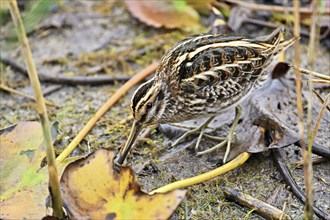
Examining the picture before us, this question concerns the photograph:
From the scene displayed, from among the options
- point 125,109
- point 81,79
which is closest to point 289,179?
point 125,109

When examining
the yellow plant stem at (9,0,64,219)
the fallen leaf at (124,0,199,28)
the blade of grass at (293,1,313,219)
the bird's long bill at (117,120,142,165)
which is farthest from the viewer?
the fallen leaf at (124,0,199,28)

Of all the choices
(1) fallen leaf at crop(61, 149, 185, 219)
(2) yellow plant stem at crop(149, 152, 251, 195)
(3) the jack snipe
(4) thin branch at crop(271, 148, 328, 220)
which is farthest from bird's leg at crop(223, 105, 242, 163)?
(1) fallen leaf at crop(61, 149, 185, 219)

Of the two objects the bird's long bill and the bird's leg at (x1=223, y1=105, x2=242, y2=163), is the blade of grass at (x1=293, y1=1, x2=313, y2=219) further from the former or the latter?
the bird's long bill

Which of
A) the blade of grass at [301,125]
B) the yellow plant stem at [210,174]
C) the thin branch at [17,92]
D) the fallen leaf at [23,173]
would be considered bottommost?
the thin branch at [17,92]

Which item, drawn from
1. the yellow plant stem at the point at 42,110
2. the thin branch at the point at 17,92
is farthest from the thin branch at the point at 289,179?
the thin branch at the point at 17,92

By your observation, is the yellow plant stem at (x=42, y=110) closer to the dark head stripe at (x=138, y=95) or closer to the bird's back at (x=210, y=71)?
the dark head stripe at (x=138, y=95)

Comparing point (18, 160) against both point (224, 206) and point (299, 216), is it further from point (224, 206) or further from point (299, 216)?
point (299, 216)

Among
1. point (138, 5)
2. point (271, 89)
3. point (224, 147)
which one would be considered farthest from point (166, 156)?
point (138, 5)
